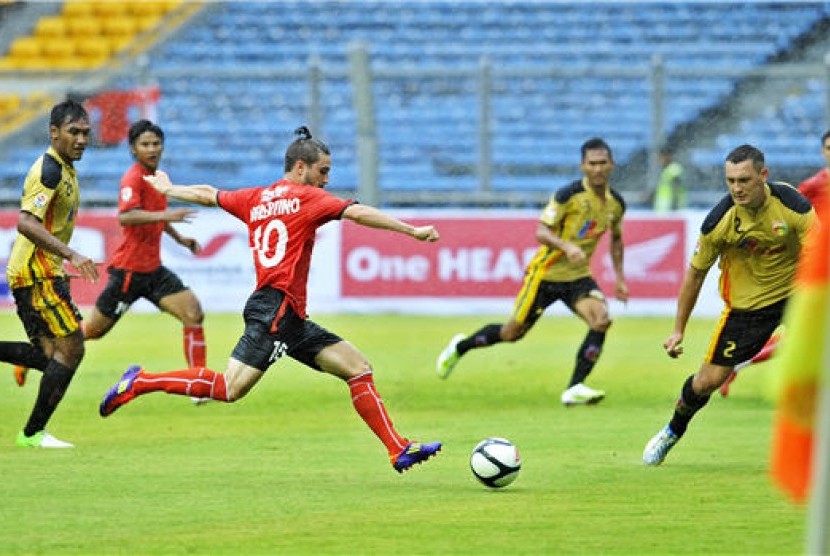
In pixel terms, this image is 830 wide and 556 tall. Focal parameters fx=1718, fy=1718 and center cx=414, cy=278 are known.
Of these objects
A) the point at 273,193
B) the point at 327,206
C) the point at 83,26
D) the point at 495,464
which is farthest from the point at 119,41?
the point at 495,464

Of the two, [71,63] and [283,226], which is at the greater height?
[283,226]

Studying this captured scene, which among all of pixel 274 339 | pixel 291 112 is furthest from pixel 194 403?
pixel 291 112

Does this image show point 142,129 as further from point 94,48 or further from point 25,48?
point 25,48

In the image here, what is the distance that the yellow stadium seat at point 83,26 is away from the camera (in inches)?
1403

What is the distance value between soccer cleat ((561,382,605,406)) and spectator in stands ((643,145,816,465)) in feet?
11.7

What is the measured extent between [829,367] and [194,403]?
10.9 m

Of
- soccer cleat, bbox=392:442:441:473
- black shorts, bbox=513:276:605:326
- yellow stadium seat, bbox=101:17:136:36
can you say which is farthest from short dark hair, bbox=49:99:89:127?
yellow stadium seat, bbox=101:17:136:36

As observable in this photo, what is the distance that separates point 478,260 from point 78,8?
51.9 ft

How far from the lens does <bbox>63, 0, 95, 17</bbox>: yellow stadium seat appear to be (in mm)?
36188

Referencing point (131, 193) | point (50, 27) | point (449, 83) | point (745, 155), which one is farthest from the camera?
point (50, 27)

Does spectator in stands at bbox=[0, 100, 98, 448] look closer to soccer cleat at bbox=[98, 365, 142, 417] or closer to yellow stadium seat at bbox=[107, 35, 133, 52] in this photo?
soccer cleat at bbox=[98, 365, 142, 417]

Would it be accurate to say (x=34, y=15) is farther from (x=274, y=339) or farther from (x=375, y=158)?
(x=274, y=339)

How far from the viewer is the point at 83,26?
1407 inches

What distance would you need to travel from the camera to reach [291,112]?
27.3 meters
